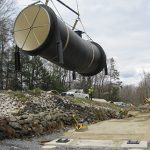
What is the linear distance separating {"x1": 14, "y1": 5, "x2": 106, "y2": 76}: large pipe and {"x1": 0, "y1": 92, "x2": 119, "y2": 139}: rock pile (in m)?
10.3

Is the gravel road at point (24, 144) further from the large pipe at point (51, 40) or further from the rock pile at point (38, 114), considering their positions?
the large pipe at point (51, 40)

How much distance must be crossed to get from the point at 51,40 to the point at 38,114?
1380 centimetres

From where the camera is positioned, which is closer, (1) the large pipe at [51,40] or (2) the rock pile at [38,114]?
(1) the large pipe at [51,40]

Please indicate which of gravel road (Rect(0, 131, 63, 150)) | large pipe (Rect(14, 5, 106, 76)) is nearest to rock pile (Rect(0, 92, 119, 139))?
gravel road (Rect(0, 131, 63, 150))

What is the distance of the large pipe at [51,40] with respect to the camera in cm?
321

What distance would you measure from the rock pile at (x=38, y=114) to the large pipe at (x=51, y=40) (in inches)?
404

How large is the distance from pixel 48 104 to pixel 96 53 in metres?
16.7

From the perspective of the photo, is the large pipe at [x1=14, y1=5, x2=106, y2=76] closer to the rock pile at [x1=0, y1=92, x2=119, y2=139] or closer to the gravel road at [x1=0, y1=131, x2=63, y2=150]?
the gravel road at [x1=0, y1=131, x2=63, y2=150]

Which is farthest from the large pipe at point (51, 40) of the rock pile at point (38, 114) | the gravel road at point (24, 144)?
the rock pile at point (38, 114)

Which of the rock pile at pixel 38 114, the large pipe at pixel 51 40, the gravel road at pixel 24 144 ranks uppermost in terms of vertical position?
the large pipe at pixel 51 40

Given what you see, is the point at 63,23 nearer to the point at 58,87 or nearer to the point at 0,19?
the point at 0,19

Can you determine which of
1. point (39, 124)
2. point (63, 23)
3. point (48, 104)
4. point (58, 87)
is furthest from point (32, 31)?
point (58, 87)

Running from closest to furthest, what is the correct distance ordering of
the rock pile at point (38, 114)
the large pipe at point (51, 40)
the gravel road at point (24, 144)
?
the large pipe at point (51, 40) < the gravel road at point (24, 144) < the rock pile at point (38, 114)

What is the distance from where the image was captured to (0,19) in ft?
141
